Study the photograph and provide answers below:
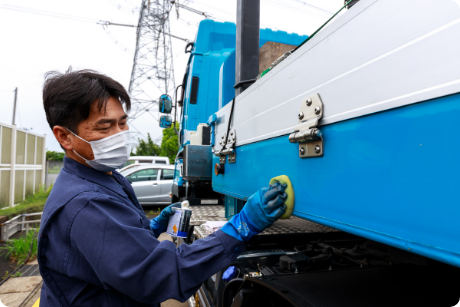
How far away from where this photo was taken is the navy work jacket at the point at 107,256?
965mm

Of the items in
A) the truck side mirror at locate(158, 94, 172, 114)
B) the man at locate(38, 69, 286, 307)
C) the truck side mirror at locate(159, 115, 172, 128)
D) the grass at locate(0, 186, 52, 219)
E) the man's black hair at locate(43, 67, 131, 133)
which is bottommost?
the grass at locate(0, 186, 52, 219)

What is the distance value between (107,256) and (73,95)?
644 millimetres

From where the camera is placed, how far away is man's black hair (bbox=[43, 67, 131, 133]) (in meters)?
1.15

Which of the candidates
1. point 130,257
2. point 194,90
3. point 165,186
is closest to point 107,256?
point 130,257

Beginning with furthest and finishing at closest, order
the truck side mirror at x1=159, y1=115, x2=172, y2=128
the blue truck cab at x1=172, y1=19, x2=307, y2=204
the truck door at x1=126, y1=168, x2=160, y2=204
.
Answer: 1. the truck door at x1=126, y1=168, x2=160, y2=204
2. the truck side mirror at x1=159, y1=115, x2=172, y2=128
3. the blue truck cab at x1=172, y1=19, x2=307, y2=204

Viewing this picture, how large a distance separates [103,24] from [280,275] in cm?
2317

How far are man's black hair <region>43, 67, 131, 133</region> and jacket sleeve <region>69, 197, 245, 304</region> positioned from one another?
15.4 inches

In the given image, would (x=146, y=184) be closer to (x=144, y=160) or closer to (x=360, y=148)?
(x=144, y=160)

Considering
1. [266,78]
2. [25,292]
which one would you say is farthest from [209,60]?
[25,292]

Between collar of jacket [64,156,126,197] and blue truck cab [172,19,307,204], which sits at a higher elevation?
blue truck cab [172,19,307,204]

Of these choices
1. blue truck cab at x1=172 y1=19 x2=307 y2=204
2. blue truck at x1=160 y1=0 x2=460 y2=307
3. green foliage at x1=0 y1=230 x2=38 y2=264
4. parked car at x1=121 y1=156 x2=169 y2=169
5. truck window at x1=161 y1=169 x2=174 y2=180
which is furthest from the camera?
parked car at x1=121 y1=156 x2=169 y2=169

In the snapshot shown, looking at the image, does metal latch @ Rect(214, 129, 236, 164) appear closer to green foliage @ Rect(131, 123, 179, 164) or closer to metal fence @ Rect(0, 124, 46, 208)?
metal fence @ Rect(0, 124, 46, 208)

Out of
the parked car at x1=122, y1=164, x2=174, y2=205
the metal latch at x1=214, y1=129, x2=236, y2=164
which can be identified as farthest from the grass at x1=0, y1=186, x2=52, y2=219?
the metal latch at x1=214, y1=129, x2=236, y2=164

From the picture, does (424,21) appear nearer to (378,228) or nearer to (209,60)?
(378,228)
